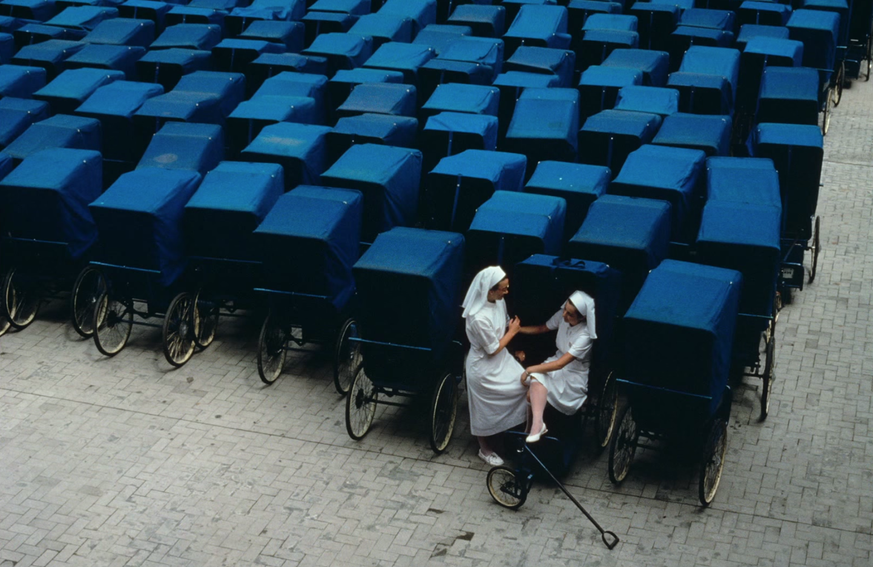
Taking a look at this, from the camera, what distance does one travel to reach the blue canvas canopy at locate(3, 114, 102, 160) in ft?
46.3

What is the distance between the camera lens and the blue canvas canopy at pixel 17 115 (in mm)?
15094

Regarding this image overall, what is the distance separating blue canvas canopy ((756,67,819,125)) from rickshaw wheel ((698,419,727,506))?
680 centimetres

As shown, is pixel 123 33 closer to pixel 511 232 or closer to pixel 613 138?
pixel 613 138

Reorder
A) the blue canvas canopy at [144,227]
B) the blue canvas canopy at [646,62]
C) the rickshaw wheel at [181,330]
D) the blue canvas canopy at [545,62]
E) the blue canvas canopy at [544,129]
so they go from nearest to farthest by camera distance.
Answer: the blue canvas canopy at [144,227] → the rickshaw wheel at [181,330] → the blue canvas canopy at [544,129] → the blue canvas canopy at [646,62] → the blue canvas canopy at [545,62]

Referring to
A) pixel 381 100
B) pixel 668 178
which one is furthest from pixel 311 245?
pixel 381 100

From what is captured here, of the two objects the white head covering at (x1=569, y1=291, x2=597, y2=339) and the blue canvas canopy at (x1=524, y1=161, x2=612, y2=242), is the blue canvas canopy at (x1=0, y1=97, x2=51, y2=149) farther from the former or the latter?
the white head covering at (x1=569, y1=291, x2=597, y2=339)

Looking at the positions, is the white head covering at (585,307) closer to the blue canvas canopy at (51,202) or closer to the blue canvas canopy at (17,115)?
the blue canvas canopy at (51,202)

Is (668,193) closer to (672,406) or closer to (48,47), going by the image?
(672,406)

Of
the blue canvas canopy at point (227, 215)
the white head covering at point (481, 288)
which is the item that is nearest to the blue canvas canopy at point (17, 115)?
the blue canvas canopy at point (227, 215)

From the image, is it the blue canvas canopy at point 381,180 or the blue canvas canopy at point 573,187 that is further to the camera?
the blue canvas canopy at point 381,180

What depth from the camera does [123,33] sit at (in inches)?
772

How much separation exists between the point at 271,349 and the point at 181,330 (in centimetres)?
115

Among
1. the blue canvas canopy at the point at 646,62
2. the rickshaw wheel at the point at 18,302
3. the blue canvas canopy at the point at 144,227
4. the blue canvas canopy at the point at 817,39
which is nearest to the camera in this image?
the blue canvas canopy at the point at 144,227

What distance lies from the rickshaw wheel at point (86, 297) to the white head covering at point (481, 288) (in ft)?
15.0
